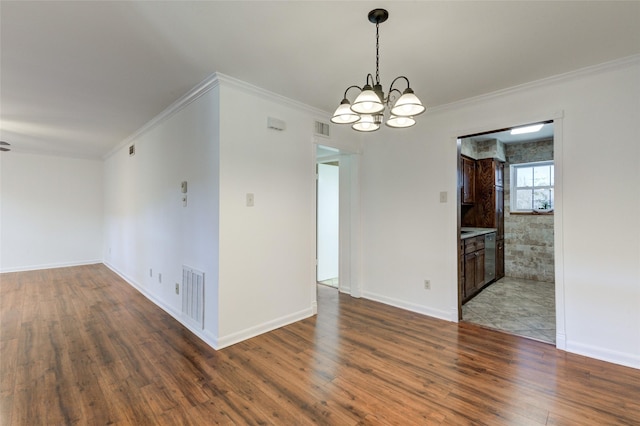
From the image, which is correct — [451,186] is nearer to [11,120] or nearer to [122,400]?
[122,400]

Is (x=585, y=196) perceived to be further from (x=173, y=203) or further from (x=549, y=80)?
(x=173, y=203)

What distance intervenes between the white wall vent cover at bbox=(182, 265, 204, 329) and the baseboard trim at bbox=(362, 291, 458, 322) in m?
2.32

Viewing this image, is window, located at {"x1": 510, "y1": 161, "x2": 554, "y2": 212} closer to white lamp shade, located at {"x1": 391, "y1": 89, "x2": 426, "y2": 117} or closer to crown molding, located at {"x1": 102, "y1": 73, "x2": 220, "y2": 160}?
white lamp shade, located at {"x1": 391, "y1": 89, "x2": 426, "y2": 117}

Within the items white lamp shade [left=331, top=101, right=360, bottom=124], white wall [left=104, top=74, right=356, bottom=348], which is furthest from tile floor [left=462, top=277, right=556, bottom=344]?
white lamp shade [left=331, top=101, right=360, bottom=124]

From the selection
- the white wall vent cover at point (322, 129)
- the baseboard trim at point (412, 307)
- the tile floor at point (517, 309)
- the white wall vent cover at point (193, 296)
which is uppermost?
the white wall vent cover at point (322, 129)

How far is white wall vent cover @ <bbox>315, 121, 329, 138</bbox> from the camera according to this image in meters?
3.75

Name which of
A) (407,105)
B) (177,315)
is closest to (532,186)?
(407,105)

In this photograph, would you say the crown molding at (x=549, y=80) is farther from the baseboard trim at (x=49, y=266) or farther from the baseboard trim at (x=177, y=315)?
the baseboard trim at (x=49, y=266)

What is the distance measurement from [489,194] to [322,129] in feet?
11.6

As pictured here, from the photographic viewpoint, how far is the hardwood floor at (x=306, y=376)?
1915 millimetres

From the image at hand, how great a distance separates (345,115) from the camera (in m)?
2.03

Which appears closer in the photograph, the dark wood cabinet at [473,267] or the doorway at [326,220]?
the dark wood cabinet at [473,267]

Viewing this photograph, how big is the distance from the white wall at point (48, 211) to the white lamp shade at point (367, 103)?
7888 millimetres

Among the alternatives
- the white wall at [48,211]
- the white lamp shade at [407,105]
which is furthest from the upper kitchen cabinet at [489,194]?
the white wall at [48,211]
